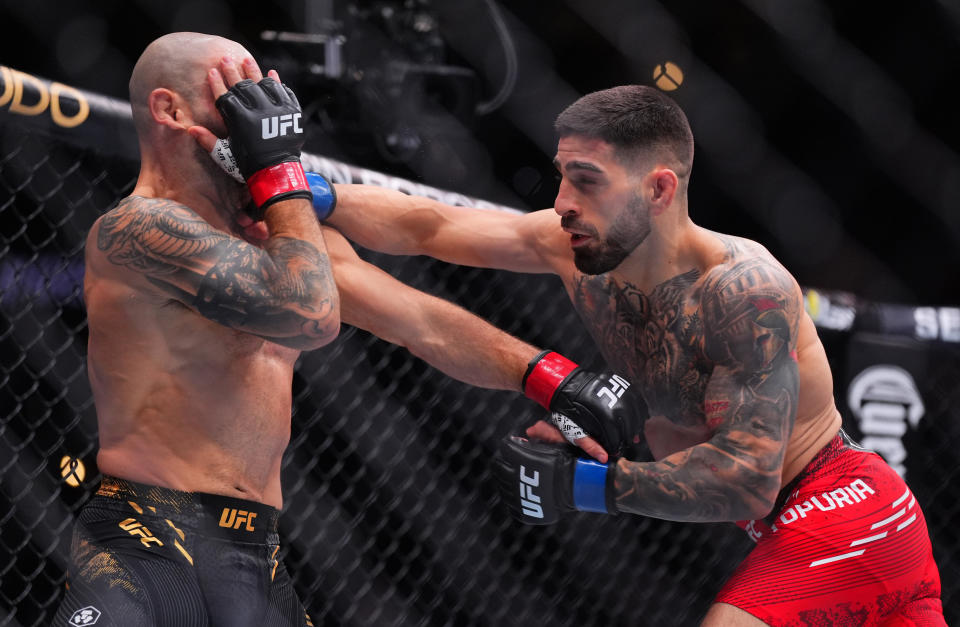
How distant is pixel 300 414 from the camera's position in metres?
3.07

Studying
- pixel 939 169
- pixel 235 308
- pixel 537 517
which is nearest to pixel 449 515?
pixel 537 517

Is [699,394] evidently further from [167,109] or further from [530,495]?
[167,109]

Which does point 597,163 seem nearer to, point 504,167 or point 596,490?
point 596,490

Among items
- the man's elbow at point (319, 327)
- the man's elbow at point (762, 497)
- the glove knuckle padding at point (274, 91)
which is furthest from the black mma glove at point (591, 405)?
the glove knuckle padding at point (274, 91)

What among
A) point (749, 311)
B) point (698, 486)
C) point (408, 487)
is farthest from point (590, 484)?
point (408, 487)

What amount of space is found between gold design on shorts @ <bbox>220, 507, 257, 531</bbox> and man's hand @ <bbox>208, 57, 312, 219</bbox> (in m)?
0.47

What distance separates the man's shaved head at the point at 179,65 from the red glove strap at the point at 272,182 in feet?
0.59

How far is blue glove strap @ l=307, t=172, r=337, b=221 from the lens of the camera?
202cm

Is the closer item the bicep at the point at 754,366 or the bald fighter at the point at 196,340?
the bald fighter at the point at 196,340

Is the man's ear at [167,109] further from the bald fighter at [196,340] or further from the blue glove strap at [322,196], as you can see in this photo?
the blue glove strap at [322,196]

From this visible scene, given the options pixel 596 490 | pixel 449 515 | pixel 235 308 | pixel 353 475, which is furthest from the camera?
pixel 449 515

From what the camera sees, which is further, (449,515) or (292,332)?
(449,515)

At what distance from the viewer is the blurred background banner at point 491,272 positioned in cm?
279

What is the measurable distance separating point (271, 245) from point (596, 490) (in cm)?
72
